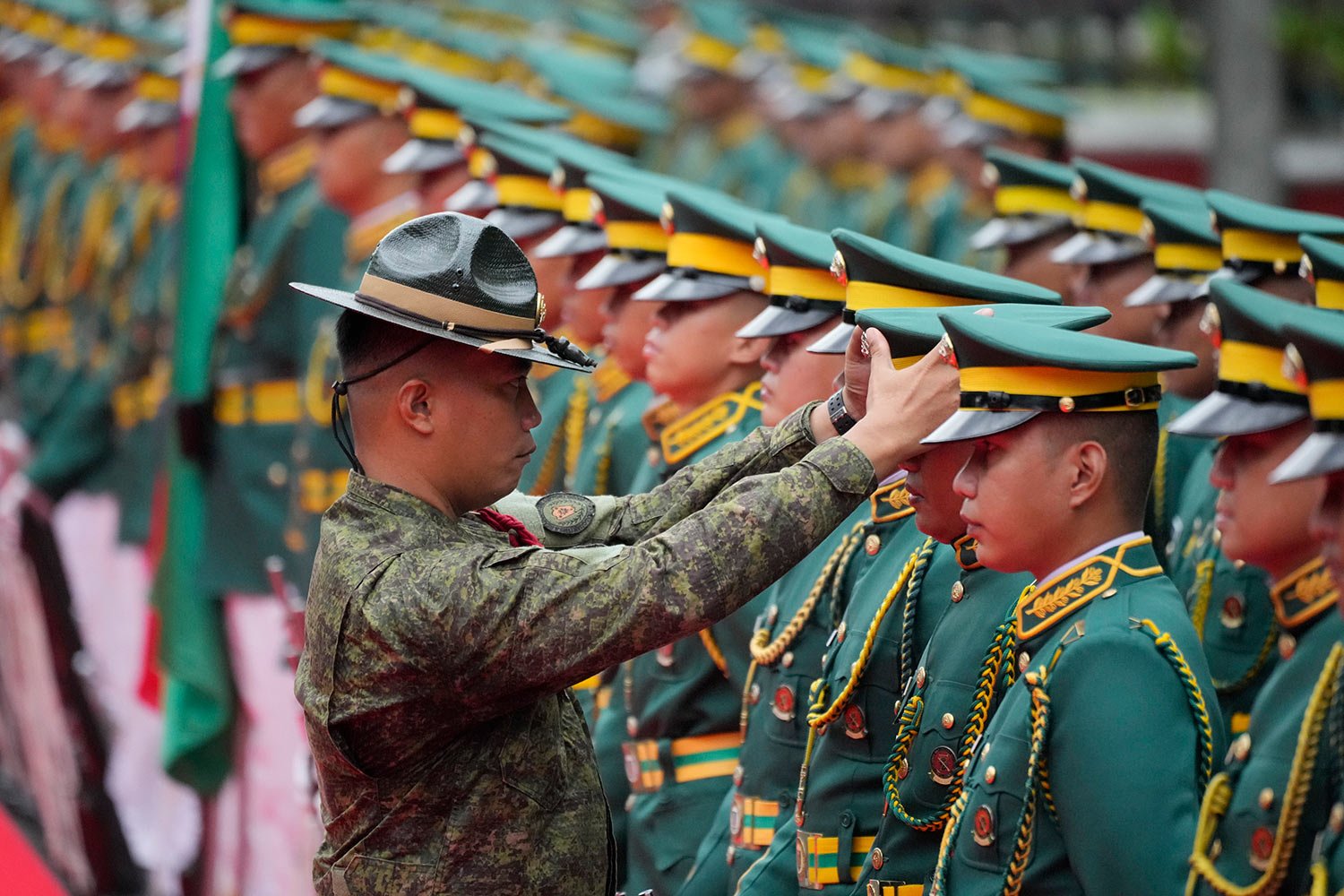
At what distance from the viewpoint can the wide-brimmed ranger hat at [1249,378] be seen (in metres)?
2.71

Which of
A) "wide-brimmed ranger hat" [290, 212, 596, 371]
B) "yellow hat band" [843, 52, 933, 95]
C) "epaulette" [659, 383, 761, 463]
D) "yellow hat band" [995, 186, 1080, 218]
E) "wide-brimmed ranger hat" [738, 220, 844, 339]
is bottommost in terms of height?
"yellow hat band" [843, 52, 933, 95]

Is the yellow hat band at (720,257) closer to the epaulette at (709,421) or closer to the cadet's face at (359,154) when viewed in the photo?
the epaulette at (709,421)

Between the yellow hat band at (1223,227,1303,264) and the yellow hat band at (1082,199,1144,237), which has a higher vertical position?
the yellow hat band at (1223,227,1303,264)

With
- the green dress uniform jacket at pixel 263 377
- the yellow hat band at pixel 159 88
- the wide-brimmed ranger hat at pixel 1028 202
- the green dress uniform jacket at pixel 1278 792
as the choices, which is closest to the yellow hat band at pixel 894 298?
the green dress uniform jacket at pixel 1278 792

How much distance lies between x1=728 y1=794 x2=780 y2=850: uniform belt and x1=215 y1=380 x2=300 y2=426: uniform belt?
3444 millimetres

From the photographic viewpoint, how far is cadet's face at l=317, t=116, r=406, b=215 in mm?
6574

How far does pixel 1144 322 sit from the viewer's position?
16.4 ft

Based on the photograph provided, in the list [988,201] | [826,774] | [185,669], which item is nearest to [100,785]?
[185,669]

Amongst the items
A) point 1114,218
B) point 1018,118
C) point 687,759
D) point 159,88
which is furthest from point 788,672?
point 159,88

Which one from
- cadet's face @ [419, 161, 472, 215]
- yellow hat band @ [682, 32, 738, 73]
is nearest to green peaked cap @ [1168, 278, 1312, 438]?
cadet's face @ [419, 161, 472, 215]

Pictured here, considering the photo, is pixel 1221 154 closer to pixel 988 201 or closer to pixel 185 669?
pixel 988 201

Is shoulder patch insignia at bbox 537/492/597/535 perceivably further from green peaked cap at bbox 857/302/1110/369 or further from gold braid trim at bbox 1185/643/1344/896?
gold braid trim at bbox 1185/643/1344/896

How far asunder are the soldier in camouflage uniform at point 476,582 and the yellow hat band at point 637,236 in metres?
1.73

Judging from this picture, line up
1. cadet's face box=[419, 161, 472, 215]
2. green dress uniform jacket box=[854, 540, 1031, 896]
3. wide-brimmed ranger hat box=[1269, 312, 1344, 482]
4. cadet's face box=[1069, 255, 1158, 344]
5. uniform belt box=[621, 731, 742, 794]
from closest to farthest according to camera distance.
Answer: wide-brimmed ranger hat box=[1269, 312, 1344, 482]
green dress uniform jacket box=[854, 540, 1031, 896]
uniform belt box=[621, 731, 742, 794]
cadet's face box=[1069, 255, 1158, 344]
cadet's face box=[419, 161, 472, 215]
